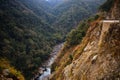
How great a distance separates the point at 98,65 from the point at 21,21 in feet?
357

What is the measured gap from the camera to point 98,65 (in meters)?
31.3

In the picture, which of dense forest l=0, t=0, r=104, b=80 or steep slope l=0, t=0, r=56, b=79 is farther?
steep slope l=0, t=0, r=56, b=79

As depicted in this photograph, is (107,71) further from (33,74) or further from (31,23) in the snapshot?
(31,23)

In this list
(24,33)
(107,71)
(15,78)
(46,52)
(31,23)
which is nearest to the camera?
(107,71)

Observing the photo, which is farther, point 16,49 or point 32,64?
point 16,49

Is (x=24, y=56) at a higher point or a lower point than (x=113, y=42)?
higher

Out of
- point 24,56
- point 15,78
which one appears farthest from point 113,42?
point 24,56

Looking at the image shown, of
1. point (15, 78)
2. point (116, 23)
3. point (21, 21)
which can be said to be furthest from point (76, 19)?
point (116, 23)

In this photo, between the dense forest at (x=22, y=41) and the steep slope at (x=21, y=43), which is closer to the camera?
the dense forest at (x=22, y=41)

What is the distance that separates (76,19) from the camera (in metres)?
190

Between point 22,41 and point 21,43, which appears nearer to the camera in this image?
point 21,43

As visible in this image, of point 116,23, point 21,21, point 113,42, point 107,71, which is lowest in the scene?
point 107,71

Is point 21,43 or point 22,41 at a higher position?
point 22,41

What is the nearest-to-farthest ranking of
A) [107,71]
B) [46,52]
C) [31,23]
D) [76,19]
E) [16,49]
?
[107,71]
[16,49]
[46,52]
[31,23]
[76,19]
